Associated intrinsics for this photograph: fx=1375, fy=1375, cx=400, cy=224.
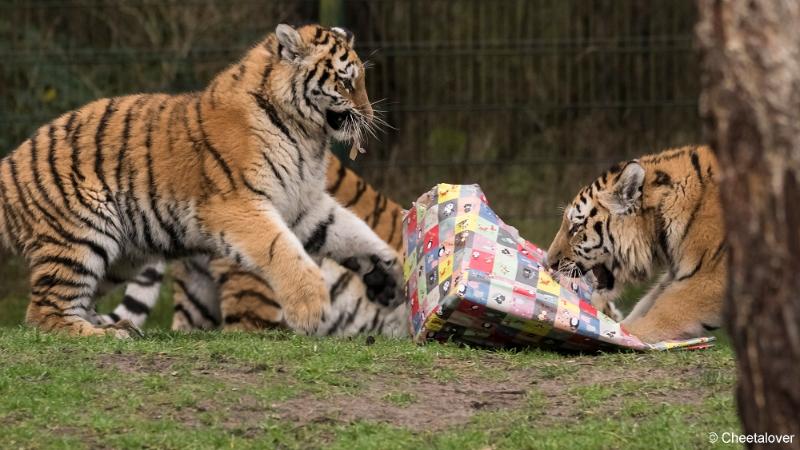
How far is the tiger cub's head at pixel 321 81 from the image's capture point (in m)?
6.14

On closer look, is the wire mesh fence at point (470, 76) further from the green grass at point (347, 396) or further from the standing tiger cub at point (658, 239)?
the green grass at point (347, 396)

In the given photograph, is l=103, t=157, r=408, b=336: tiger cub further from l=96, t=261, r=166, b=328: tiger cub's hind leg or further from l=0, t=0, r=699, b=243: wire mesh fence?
l=0, t=0, r=699, b=243: wire mesh fence

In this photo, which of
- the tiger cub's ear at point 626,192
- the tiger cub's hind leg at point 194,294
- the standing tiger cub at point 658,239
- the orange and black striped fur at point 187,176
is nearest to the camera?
the standing tiger cub at point 658,239

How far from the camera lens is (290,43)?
20.3 ft

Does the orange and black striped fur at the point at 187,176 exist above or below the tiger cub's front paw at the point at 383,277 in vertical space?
above

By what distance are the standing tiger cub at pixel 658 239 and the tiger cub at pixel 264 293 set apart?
97 centimetres

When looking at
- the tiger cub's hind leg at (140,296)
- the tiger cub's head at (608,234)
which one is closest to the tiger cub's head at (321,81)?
the tiger cub's head at (608,234)

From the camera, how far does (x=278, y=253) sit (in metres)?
5.76

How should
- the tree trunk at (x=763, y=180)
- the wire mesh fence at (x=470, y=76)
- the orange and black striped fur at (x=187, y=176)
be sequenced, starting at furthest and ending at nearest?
the wire mesh fence at (x=470, y=76) → the orange and black striped fur at (x=187, y=176) → the tree trunk at (x=763, y=180)

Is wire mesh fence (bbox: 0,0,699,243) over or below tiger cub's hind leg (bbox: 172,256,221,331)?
over

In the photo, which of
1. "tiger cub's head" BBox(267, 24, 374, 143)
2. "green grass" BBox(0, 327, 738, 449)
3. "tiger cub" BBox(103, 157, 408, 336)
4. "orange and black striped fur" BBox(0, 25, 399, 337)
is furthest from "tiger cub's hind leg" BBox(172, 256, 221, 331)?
"green grass" BBox(0, 327, 738, 449)

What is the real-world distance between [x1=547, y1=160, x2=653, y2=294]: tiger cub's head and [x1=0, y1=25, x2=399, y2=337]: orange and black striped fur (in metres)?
1.06

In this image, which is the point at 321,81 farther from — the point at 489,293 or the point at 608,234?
the point at 489,293

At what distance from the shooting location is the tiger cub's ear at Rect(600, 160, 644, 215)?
5.73 meters
